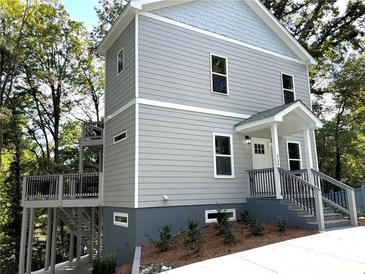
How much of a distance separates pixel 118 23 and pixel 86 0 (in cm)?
1276

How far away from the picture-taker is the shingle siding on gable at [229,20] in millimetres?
11039

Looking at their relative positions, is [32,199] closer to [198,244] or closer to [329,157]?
[198,244]

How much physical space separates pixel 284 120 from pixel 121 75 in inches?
234

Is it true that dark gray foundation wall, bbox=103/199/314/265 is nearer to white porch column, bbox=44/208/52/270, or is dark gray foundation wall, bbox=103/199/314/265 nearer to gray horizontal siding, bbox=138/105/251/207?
gray horizontal siding, bbox=138/105/251/207

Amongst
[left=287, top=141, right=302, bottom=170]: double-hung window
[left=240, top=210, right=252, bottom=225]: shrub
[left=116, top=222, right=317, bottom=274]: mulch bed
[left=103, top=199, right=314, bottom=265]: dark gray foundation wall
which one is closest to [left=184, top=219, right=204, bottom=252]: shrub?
[left=116, top=222, right=317, bottom=274]: mulch bed

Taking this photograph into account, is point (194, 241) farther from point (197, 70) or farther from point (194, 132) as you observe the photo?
point (197, 70)

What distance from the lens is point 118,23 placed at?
10.8 meters

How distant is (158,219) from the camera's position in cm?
901

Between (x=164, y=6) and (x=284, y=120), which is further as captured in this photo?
(x=284, y=120)

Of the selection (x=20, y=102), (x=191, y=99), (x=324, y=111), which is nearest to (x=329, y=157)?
(x=324, y=111)

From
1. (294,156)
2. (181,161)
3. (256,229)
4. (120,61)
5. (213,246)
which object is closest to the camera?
(213,246)

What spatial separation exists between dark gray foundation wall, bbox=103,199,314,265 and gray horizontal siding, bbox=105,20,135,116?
3656 mm

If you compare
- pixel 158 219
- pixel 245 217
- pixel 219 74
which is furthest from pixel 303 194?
pixel 219 74

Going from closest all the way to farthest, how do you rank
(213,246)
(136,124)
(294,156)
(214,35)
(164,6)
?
(213,246)
(136,124)
(164,6)
(214,35)
(294,156)
